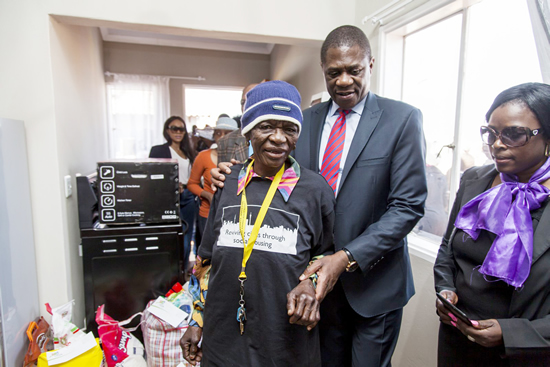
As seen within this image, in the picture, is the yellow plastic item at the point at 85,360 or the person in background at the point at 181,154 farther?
the person in background at the point at 181,154

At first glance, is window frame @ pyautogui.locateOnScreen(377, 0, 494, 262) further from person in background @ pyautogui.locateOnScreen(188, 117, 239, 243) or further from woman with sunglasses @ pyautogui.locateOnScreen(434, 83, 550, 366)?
person in background @ pyautogui.locateOnScreen(188, 117, 239, 243)

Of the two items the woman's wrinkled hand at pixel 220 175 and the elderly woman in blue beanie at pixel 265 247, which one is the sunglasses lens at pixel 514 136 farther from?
the woman's wrinkled hand at pixel 220 175

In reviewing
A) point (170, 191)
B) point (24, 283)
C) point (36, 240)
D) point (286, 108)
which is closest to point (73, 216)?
point (36, 240)

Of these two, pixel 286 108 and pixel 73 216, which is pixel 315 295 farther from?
pixel 73 216

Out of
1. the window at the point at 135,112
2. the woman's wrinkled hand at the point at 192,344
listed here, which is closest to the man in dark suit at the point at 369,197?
the woman's wrinkled hand at the point at 192,344

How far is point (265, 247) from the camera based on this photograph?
89 cm

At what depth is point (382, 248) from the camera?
1.04m

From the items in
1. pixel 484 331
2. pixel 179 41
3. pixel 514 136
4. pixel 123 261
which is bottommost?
pixel 123 261

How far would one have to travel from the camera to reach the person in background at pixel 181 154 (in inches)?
130

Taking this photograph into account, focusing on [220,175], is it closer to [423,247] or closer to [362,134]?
[362,134]

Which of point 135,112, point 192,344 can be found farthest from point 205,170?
point 135,112

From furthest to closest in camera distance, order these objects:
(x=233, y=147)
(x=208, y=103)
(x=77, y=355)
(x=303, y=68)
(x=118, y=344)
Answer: (x=208, y=103), (x=303, y=68), (x=233, y=147), (x=118, y=344), (x=77, y=355)

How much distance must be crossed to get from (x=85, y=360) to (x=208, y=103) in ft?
13.8

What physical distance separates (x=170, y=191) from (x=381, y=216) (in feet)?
Answer: 4.92
